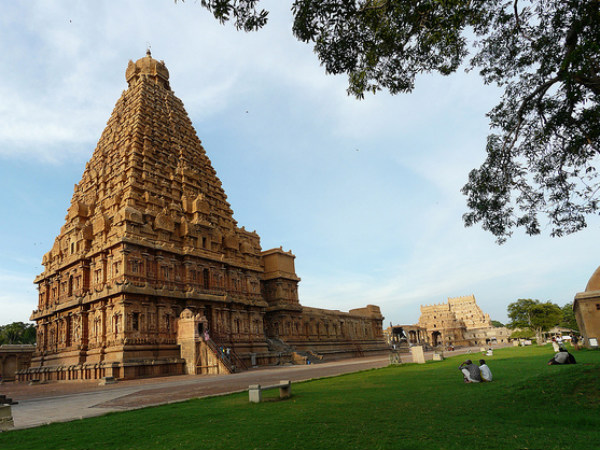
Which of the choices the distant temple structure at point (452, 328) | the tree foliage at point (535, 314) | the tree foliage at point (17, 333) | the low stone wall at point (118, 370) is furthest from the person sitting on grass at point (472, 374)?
the tree foliage at point (17, 333)

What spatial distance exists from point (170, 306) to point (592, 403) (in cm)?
3186

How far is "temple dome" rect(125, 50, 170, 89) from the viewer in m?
54.4

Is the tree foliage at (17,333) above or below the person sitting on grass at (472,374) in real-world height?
above

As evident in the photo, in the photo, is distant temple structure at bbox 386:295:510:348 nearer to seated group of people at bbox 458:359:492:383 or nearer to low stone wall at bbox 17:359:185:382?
low stone wall at bbox 17:359:185:382

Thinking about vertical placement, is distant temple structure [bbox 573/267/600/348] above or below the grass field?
above

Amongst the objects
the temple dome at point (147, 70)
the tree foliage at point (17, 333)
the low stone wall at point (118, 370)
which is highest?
the temple dome at point (147, 70)

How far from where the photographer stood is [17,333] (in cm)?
7038

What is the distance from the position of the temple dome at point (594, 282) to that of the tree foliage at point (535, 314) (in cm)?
2611

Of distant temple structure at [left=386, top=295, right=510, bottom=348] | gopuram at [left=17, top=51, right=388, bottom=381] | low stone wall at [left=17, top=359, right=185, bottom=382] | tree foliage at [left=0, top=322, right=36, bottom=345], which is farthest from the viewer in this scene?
distant temple structure at [left=386, top=295, right=510, bottom=348]

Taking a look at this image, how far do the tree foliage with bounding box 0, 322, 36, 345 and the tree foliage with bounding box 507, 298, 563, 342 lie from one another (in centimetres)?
8198

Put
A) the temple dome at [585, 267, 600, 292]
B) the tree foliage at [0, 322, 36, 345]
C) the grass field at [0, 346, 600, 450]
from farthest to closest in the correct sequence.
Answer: the tree foliage at [0, 322, 36, 345]
the temple dome at [585, 267, 600, 292]
the grass field at [0, 346, 600, 450]

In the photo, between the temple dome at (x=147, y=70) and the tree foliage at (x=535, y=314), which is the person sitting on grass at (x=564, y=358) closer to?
the tree foliage at (x=535, y=314)

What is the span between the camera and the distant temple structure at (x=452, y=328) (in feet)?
311

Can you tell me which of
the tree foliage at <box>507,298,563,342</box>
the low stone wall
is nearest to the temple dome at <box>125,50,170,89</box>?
the low stone wall
